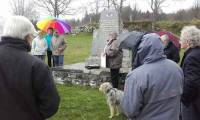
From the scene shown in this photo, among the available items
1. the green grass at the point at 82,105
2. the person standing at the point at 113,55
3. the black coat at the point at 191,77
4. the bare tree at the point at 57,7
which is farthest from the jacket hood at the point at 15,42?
the bare tree at the point at 57,7

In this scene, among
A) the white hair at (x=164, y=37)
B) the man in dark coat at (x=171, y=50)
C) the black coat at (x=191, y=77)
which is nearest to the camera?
the black coat at (x=191, y=77)

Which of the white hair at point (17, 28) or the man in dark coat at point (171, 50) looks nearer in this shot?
the white hair at point (17, 28)

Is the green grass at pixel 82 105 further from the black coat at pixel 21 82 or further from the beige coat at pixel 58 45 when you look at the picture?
the black coat at pixel 21 82

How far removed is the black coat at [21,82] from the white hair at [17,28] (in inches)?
1.9

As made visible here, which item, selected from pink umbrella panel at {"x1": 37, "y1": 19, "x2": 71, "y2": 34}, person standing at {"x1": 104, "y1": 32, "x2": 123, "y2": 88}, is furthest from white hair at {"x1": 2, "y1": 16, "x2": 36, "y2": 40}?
pink umbrella panel at {"x1": 37, "y1": 19, "x2": 71, "y2": 34}

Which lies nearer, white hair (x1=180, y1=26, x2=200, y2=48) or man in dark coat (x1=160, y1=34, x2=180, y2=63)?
white hair (x1=180, y1=26, x2=200, y2=48)

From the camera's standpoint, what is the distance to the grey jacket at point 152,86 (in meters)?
3.88

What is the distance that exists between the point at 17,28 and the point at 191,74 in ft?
8.27

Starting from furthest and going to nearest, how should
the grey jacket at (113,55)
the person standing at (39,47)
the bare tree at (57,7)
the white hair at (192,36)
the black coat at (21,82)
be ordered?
the bare tree at (57,7), the person standing at (39,47), the grey jacket at (113,55), the white hair at (192,36), the black coat at (21,82)

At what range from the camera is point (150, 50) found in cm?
399

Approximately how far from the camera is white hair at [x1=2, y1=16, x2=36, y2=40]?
368 cm

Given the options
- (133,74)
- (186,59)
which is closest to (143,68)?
(133,74)

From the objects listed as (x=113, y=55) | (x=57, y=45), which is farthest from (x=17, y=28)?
(x=57, y=45)

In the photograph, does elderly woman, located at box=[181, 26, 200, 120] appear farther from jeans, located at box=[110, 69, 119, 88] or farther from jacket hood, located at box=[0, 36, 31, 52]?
jeans, located at box=[110, 69, 119, 88]
